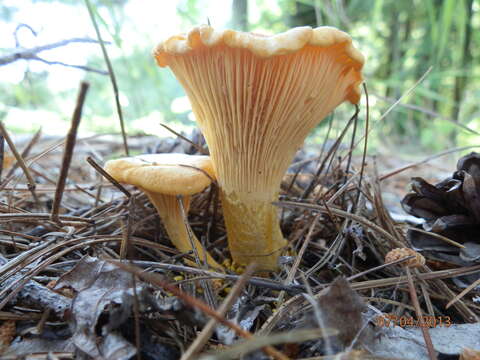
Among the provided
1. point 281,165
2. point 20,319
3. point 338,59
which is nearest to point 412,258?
point 281,165

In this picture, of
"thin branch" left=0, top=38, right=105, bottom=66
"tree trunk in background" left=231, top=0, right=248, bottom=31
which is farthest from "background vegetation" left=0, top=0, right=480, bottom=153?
"thin branch" left=0, top=38, right=105, bottom=66

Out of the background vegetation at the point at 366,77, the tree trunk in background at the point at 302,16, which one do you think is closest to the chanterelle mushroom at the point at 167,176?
the background vegetation at the point at 366,77

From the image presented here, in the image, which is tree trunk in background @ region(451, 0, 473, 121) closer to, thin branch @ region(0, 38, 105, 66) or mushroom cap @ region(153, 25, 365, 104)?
mushroom cap @ region(153, 25, 365, 104)

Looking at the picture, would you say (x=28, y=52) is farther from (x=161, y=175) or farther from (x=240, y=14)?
(x=240, y=14)

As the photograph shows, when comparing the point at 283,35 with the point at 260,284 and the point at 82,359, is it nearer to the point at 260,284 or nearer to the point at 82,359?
the point at 260,284

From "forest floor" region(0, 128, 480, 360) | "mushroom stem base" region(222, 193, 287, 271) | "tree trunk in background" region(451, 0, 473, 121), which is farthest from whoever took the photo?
"tree trunk in background" region(451, 0, 473, 121)

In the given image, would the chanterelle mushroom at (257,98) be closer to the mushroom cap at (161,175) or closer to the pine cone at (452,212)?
the mushroom cap at (161,175)

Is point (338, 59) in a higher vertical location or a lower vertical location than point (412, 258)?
higher
